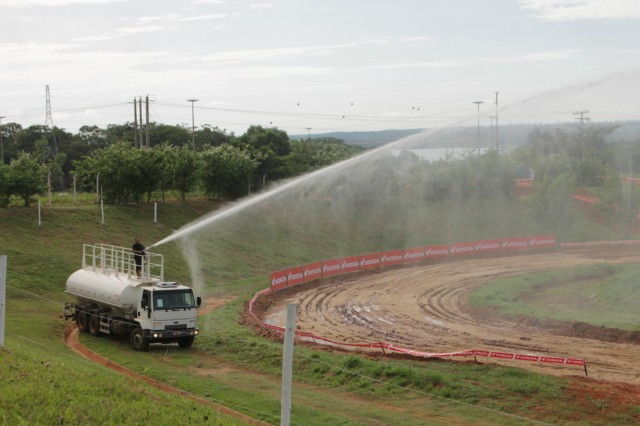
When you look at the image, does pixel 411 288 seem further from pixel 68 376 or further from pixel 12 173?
pixel 68 376

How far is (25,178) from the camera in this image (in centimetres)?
6662

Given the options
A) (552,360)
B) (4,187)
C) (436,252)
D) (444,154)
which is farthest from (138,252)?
(444,154)

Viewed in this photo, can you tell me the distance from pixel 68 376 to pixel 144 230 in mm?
51995

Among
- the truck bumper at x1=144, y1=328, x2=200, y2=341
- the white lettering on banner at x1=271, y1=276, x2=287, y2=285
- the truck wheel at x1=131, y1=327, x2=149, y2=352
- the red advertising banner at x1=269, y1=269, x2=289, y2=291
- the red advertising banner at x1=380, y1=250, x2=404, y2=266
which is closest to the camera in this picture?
the truck bumper at x1=144, y1=328, x2=200, y2=341

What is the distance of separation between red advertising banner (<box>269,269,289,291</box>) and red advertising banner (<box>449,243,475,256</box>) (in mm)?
25843

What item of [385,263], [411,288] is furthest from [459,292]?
[385,263]

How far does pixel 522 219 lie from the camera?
10631 centimetres

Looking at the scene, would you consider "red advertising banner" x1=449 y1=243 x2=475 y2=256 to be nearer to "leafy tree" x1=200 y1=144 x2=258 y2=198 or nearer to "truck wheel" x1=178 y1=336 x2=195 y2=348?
"leafy tree" x1=200 y1=144 x2=258 y2=198

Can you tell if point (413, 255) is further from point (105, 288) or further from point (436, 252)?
point (105, 288)

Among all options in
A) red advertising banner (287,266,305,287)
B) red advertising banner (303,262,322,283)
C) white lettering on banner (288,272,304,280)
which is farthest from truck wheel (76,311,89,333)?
red advertising banner (303,262,322,283)

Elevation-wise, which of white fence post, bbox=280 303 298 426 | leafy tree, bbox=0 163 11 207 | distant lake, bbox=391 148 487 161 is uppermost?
distant lake, bbox=391 148 487 161

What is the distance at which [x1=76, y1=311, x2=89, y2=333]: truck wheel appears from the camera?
132ft

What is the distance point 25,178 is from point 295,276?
2331 centimetres

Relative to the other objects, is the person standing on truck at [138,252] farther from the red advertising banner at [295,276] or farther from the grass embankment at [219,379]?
the red advertising banner at [295,276]
